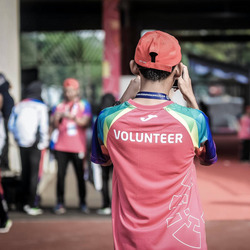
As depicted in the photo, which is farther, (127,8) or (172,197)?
(127,8)

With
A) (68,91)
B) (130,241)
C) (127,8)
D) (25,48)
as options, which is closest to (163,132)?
A: (130,241)

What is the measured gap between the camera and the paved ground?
557 cm

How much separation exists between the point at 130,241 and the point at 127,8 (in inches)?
614

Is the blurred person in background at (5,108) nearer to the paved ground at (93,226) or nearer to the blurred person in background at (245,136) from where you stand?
the paved ground at (93,226)

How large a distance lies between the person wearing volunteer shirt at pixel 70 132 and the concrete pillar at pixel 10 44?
158 inches

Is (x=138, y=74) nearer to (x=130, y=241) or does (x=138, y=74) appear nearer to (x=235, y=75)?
(x=130, y=241)

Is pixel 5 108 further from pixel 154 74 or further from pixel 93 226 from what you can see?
pixel 154 74

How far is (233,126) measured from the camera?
107ft

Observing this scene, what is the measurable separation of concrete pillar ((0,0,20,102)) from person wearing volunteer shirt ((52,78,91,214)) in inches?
158

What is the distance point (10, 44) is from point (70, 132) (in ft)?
17.6

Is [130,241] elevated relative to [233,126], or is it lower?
elevated

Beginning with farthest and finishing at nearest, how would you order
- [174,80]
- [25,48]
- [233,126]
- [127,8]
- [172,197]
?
[25,48] < [233,126] < [127,8] < [174,80] < [172,197]

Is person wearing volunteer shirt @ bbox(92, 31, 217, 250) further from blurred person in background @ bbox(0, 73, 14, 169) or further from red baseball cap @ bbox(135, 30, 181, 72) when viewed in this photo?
blurred person in background @ bbox(0, 73, 14, 169)

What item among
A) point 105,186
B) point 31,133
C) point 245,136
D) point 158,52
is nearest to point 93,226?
point 105,186
